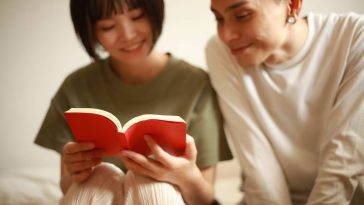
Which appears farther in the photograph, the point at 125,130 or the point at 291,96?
the point at 291,96

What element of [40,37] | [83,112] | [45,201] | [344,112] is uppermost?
[40,37]

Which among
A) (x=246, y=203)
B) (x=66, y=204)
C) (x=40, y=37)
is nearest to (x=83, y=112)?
(x=66, y=204)

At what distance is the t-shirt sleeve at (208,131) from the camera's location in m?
0.89

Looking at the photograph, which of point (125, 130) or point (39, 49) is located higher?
point (39, 49)

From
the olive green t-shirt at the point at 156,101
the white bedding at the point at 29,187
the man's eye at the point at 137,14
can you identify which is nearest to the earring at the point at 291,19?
the olive green t-shirt at the point at 156,101

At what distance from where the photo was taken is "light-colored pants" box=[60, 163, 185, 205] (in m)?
0.72

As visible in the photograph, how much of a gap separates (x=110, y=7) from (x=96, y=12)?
4cm

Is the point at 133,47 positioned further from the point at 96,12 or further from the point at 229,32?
the point at 229,32

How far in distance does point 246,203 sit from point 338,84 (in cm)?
41

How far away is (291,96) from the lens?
2.84 ft

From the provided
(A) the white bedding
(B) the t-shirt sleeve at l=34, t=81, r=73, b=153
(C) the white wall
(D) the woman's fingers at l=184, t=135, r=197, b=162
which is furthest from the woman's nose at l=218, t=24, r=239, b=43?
(A) the white bedding

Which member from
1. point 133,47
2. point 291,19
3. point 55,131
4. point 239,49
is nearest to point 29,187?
point 55,131

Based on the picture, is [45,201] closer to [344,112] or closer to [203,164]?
[203,164]

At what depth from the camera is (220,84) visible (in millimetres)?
902
